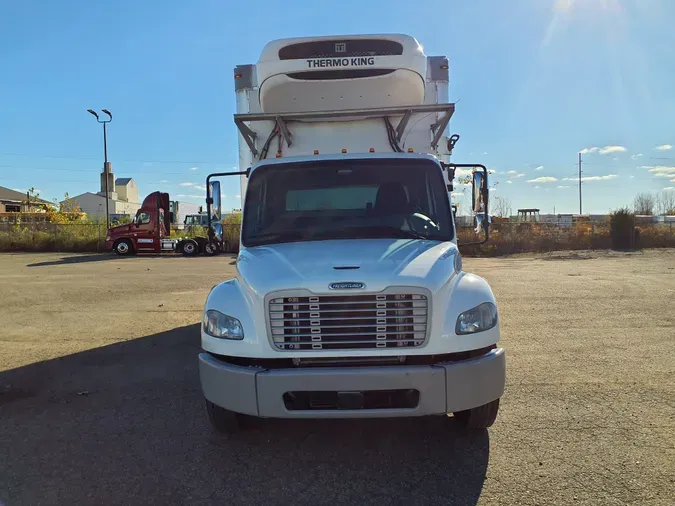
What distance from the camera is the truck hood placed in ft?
11.8

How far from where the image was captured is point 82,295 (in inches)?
474

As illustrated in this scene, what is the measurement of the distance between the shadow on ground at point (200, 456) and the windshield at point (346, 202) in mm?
1624

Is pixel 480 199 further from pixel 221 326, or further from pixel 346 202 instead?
pixel 221 326

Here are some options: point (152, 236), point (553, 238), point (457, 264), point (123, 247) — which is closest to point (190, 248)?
point (152, 236)

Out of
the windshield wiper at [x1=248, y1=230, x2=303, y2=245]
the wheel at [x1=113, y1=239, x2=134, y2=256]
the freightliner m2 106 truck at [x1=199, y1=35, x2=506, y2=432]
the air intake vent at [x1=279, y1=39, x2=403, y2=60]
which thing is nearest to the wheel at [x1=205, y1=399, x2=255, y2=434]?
the freightliner m2 106 truck at [x1=199, y1=35, x2=506, y2=432]

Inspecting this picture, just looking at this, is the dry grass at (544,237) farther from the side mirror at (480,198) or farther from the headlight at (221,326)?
the headlight at (221,326)

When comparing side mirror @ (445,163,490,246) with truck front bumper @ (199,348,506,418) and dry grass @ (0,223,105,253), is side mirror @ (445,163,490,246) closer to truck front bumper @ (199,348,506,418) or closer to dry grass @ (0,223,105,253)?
truck front bumper @ (199,348,506,418)

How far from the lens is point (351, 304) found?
3557 mm

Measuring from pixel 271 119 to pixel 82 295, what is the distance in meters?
8.31

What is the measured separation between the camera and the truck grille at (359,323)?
3.55m

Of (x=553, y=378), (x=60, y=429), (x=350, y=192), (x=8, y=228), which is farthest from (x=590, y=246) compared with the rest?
(x=8, y=228)

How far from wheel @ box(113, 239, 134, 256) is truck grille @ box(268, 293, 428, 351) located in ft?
81.8

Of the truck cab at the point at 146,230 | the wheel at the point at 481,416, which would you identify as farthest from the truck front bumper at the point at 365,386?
the truck cab at the point at 146,230

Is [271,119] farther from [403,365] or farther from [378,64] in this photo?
[403,365]
